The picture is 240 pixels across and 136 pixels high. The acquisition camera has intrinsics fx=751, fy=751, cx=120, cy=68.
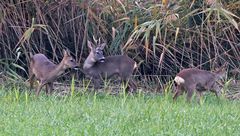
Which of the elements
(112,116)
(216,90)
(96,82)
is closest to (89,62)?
(96,82)

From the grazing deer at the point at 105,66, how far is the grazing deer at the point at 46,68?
0.49 m

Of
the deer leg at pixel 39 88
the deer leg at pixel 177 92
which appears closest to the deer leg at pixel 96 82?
the deer leg at pixel 39 88

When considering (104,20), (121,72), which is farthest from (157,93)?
(104,20)

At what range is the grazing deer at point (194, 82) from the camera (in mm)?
10492

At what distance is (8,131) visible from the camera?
269 inches

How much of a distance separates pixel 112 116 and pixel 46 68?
349 cm

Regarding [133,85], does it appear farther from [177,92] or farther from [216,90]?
[216,90]

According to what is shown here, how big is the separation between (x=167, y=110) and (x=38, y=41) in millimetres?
4424

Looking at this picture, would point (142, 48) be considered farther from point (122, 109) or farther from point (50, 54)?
point (122, 109)

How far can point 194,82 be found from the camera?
1054 centimetres

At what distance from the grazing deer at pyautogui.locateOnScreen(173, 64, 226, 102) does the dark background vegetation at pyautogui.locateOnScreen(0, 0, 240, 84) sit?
3.94 feet

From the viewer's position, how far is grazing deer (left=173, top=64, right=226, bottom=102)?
34.4 ft

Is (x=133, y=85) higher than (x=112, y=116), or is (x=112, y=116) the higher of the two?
(x=112, y=116)

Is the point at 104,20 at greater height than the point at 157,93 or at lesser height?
greater
